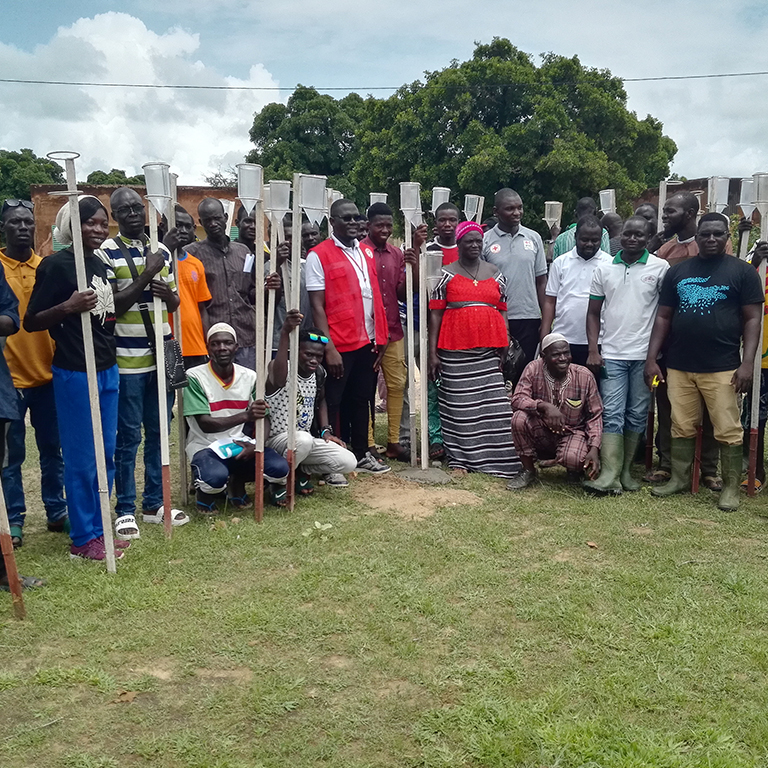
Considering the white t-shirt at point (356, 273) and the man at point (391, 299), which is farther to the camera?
the man at point (391, 299)

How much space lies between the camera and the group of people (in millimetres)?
4570

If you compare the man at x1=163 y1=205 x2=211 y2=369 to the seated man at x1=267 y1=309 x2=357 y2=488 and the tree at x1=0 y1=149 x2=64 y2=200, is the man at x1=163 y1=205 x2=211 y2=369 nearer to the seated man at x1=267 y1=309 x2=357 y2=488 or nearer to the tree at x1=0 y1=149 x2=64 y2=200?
the seated man at x1=267 y1=309 x2=357 y2=488

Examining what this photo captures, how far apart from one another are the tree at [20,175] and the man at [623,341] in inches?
1150

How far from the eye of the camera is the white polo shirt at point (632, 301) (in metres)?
6.00

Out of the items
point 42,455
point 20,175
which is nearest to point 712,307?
point 42,455

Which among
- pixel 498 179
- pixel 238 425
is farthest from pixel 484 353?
pixel 498 179

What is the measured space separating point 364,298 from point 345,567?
8.84ft

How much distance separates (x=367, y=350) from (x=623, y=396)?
85.4 inches

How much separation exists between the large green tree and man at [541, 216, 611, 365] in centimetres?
1271

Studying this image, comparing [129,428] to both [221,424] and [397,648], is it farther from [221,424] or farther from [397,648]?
[397,648]

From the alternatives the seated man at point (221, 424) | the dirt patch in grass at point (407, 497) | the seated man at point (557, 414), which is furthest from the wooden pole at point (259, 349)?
the seated man at point (557, 414)

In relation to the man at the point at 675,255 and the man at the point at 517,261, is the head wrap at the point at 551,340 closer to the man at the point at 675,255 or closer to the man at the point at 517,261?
the man at the point at 517,261

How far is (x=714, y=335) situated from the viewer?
18.5ft

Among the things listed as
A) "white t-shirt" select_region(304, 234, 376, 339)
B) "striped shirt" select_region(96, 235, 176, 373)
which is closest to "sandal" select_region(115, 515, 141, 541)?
"striped shirt" select_region(96, 235, 176, 373)
